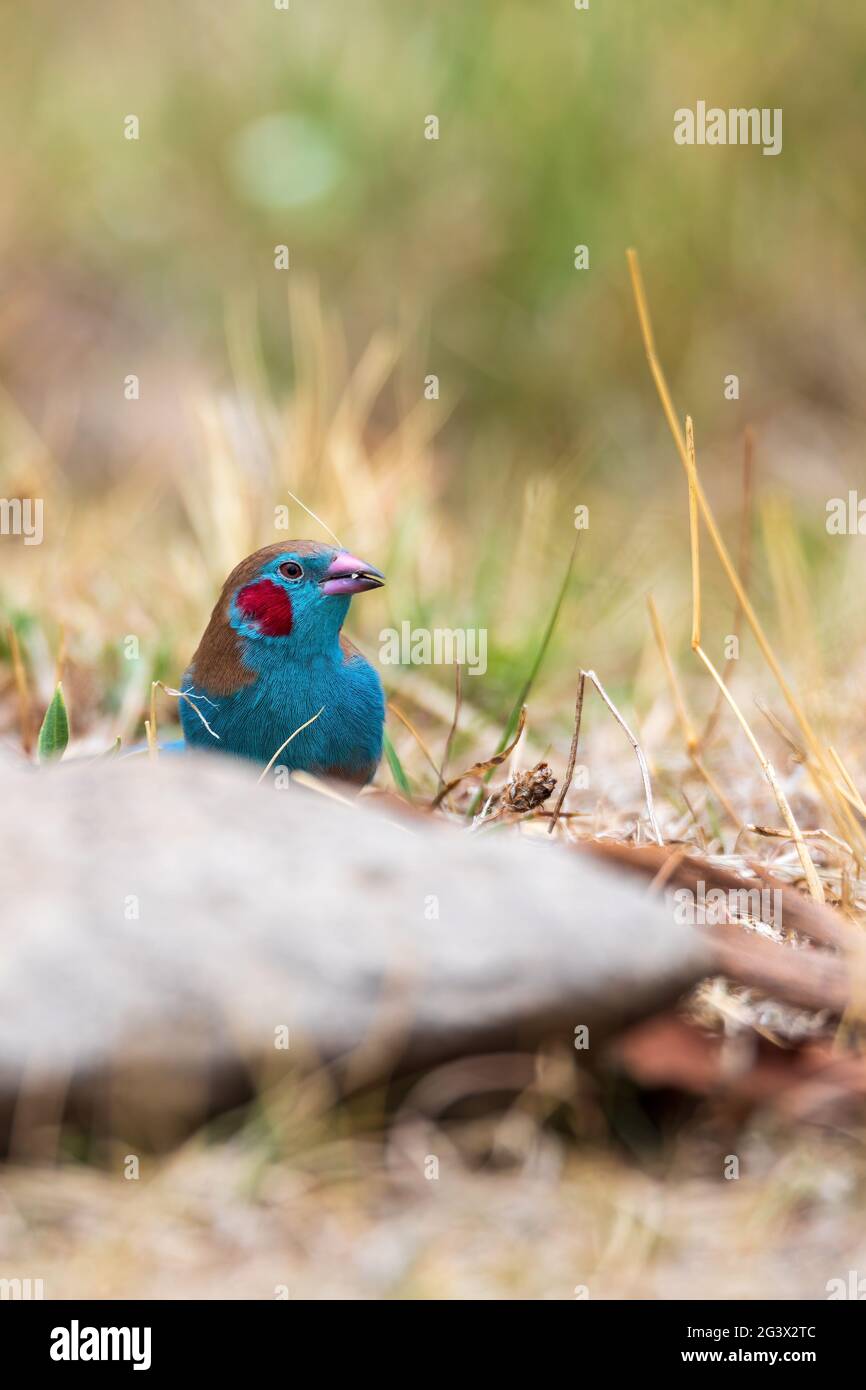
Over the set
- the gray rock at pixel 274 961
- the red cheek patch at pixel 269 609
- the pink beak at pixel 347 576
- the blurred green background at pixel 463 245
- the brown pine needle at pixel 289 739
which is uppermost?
the blurred green background at pixel 463 245

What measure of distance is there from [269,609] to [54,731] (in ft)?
1.38

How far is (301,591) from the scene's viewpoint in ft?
9.13

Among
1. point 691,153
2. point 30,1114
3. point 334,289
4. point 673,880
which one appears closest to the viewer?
point 30,1114

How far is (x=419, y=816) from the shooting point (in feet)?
9.29

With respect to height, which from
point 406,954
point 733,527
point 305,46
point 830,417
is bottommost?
point 406,954

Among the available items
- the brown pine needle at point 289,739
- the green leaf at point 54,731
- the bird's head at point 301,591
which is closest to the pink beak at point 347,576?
the bird's head at point 301,591

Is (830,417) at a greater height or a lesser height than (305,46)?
lesser

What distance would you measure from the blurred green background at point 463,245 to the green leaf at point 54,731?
249cm

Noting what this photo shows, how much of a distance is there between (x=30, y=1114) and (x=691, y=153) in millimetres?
5633

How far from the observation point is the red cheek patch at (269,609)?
2.78m

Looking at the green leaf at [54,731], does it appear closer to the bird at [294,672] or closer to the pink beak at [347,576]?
the bird at [294,672]

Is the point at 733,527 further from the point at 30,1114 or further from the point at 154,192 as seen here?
the point at 30,1114

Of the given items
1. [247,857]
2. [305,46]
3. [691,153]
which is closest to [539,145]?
[691,153]

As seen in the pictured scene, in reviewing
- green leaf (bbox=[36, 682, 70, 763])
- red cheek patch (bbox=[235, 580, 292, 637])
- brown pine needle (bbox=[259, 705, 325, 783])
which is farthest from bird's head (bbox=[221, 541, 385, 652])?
green leaf (bbox=[36, 682, 70, 763])
